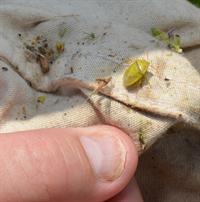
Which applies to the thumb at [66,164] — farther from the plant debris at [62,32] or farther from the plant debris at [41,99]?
the plant debris at [62,32]

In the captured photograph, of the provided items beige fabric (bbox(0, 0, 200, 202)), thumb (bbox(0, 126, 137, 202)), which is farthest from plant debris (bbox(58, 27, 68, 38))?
thumb (bbox(0, 126, 137, 202))

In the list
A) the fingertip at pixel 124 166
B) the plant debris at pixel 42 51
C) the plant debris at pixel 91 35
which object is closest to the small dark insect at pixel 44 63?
the plant debris at pixel 42 51

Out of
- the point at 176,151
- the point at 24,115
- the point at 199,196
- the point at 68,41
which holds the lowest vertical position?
the point at 199,196

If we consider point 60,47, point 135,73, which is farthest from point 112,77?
point 60,47

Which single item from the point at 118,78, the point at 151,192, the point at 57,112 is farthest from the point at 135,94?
the point at 151,192

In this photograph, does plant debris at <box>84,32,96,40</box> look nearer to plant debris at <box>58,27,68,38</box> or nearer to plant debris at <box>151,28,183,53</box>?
plant debris at <box>58,27,68,38</box>

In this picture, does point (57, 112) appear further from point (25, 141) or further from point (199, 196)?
point (199, 196)
